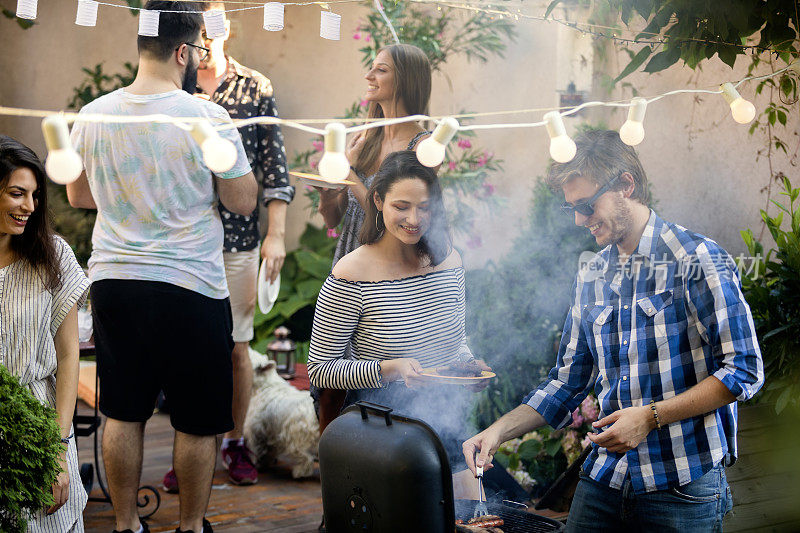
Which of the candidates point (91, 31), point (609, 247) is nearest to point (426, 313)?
point (609, 247)

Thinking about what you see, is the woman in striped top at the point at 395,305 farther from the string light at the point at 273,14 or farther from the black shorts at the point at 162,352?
the string light at the point at 273,14

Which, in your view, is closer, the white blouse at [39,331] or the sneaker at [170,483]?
the white blouse at [39,331]

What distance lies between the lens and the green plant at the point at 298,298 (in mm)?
8398

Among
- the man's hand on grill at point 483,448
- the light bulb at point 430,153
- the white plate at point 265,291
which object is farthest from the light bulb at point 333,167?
the white plate at point 265,291

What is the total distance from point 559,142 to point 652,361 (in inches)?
30.3

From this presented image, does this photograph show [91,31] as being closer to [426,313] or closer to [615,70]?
[615,70]

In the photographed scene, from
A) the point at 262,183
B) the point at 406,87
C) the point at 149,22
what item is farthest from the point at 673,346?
the point at 262,183

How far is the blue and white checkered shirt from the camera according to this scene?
7.85ft

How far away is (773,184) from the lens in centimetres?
454

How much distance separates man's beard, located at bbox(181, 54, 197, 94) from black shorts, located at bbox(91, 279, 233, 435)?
896 mm

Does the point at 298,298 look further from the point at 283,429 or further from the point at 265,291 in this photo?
the point at 265,291

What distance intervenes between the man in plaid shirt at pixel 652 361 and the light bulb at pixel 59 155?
1.53m

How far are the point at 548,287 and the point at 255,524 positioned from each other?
2.18 m

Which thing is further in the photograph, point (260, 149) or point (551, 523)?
point (260, 149)
